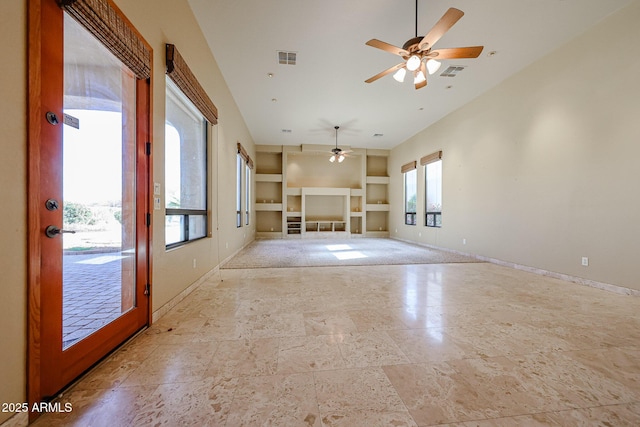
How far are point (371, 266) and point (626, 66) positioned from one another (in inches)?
179

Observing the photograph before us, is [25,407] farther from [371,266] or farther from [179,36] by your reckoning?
[371,266]

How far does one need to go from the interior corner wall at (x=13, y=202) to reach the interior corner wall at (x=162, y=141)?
1117mm

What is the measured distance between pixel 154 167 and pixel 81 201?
81cm

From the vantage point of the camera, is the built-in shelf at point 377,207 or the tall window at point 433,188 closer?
the tall window at point 433,188

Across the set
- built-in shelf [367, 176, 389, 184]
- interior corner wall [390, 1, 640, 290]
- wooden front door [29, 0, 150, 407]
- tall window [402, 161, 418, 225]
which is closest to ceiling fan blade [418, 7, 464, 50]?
interior corner wall [390, 1, 640, 290]

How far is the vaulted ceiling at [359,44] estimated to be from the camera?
3.25 m

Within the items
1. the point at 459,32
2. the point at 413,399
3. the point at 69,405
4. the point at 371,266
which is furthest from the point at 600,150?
the point at 69,405

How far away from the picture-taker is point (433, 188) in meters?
7.76

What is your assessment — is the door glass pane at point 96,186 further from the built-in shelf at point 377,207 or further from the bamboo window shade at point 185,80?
the built-in shelf at point 377,207

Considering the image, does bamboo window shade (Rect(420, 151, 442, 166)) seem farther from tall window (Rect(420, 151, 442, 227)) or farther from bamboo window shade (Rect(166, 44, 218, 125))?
bamboo window shade (Rect(166, 44, 218, 125))

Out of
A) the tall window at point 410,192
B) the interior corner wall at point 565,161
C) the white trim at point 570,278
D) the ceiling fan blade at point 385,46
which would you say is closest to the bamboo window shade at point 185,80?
the ceiling fan blade at point 385,46

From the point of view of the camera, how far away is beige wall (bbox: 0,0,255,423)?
114 centimetres

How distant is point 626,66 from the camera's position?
3191mm

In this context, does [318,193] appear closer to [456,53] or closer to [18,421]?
[456,53]
